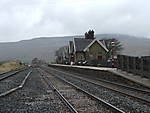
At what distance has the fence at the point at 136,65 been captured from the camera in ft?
70.5

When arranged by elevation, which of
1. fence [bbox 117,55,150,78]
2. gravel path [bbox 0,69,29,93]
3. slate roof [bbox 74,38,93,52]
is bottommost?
gravel path [bbox 0,69,29,93]

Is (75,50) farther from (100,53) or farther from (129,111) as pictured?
(129,111)

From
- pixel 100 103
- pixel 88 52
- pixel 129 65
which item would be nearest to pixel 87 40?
pixel 88 52

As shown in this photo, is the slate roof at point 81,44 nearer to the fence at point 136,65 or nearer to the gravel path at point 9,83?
the fence at point 136,65

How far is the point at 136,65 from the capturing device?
23875mm

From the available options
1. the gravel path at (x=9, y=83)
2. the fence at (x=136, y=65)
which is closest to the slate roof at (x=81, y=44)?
the fence at (x=136, y=65)

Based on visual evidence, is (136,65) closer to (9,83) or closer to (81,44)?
(9,83)

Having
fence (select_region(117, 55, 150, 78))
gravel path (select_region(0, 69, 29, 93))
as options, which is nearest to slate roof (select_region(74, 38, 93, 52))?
fence (select_region(117, 55, 150, 78))

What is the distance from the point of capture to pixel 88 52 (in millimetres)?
72125

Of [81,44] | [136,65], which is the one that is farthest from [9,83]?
[81,44]

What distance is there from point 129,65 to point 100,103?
558 inches

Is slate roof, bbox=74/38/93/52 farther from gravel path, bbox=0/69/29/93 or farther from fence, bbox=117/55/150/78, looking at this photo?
gravel path, bbox=0/69/29/93

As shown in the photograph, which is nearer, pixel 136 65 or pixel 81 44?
pixel 136 65

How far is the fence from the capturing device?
21477 millimetres
